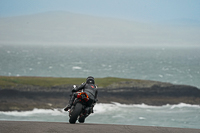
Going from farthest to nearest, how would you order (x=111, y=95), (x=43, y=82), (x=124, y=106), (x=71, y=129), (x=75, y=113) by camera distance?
(x=43, y=82), (x=111, y=95), (x=124, y=106), (x=75, y=113), (x=71, y=129)

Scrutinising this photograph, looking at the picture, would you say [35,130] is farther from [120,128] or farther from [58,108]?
[58,108]

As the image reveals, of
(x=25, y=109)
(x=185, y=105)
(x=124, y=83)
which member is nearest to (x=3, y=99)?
(x=25, y=109)

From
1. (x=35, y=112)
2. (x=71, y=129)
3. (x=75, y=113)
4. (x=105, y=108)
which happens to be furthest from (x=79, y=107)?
(x=105, y=108)

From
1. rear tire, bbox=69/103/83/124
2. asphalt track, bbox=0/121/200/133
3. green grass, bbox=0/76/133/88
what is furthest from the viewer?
green grass, bbox=0/76/133/88

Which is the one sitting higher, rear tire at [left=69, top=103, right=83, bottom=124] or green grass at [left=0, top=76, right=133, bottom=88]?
green grass at [left=0, top=76, right=133, bottom=88]

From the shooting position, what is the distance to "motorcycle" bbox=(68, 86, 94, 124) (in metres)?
14.9

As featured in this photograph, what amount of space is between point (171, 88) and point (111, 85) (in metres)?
11.8

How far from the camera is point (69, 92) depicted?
63.6m

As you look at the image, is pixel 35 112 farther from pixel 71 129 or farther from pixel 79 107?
pixel 71 129

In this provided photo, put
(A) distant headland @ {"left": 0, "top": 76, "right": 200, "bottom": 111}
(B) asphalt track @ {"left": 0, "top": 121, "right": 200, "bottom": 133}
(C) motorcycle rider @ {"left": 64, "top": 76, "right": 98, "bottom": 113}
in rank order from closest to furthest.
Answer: (B) asphalt track @ {"left": 0, "top": 121, "right": 200, "bottom": 133}, (C) motorcycle rider @ {"left": 64, "top": 76, "right": 98, "bottom": 113}, (A) distant headland @ {"left": 0, "top": 76, "right": 200, "bottom": 111}

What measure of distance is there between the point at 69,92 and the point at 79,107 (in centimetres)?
4887

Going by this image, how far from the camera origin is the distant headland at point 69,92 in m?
57.2

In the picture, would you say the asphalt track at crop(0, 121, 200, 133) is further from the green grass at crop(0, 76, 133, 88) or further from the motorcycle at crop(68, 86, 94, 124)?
the green grass at crop(0, 76, 133, 88)

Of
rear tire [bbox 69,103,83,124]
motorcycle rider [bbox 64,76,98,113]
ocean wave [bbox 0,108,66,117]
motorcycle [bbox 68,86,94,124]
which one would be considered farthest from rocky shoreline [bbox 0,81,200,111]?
rear tire [bbox 69,103,83,124]
